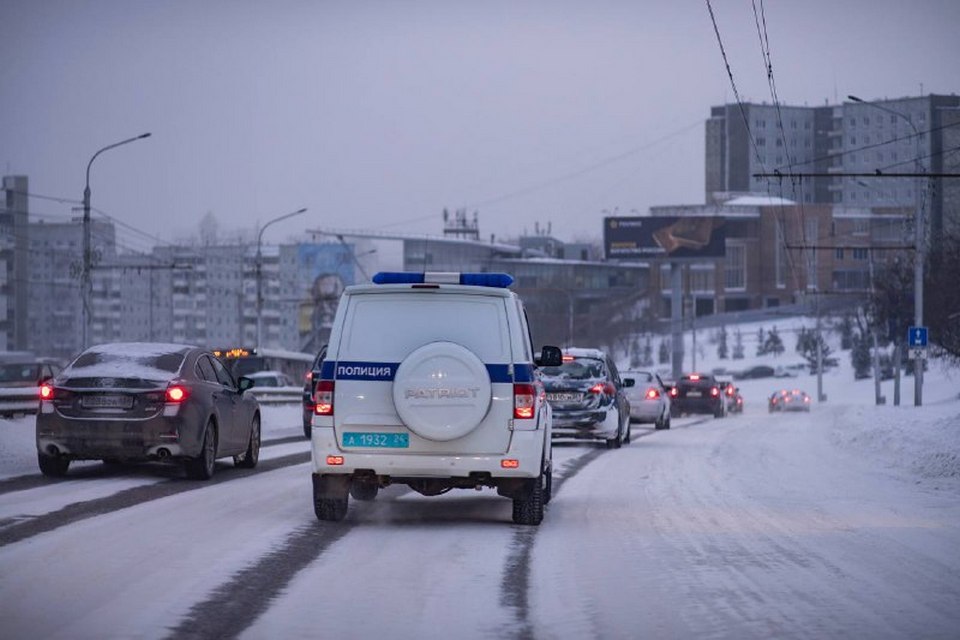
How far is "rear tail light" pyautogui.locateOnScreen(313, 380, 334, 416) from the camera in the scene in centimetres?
1312

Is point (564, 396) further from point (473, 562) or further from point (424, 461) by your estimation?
point (473, 562)

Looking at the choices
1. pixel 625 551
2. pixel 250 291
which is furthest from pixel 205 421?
pixel 250 291

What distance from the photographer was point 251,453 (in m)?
21.1

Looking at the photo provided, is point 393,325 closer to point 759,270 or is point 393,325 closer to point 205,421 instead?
point 205,421

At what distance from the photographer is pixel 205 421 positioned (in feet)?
59.8

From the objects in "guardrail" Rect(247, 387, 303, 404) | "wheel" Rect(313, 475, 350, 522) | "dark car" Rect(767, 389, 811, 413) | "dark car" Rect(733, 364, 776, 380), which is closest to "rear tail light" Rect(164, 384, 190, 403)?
"wheel" Rect(313, 475, 350, 522)

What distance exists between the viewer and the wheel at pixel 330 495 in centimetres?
1341

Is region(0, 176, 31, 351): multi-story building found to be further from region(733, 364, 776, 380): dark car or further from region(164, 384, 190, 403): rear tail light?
region(164, 384, 190, 403): rear tail light

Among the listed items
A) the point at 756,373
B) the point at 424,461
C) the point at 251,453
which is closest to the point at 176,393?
the point at 251,453

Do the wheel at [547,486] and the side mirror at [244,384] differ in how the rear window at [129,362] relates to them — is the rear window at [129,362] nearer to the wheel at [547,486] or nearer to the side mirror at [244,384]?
the side mirror at [244,384]

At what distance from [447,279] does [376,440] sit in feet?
5.14

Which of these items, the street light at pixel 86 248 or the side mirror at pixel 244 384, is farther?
the street light at pixel 86 248

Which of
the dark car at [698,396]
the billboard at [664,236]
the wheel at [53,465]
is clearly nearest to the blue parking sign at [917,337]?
the dark car at [698,396]

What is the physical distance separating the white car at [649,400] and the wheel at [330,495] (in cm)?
2813
